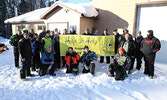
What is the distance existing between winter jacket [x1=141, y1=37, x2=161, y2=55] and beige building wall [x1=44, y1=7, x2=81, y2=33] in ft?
17.5

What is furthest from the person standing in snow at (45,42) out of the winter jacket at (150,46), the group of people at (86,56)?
the winter jacket at (150,46)

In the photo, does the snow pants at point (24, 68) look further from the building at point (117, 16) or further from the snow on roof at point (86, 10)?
the snow on roof at point (86, 10)

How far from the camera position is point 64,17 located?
976cm

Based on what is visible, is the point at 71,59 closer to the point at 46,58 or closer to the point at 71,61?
the point at 71,61

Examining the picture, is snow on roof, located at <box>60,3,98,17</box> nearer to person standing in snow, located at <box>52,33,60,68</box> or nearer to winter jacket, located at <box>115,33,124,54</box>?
person standing in snow, located at <box>52,33,60,68</box>

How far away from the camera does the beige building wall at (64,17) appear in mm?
9131

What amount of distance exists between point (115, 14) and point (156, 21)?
282 centimetres

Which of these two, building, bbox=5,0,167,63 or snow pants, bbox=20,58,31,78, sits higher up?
building, bbox=5,0,167,63

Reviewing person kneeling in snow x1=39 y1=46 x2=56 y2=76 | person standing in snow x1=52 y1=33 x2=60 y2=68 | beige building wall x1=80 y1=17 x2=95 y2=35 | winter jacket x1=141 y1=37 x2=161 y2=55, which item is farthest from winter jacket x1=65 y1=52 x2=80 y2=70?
beige building wall x1=80 y1=17 x2=95 y2=35

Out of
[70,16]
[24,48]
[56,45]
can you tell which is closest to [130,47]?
[56,45]

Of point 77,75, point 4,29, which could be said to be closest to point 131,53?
point 77,75

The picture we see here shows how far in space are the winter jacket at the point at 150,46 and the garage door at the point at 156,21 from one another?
4.11 meters

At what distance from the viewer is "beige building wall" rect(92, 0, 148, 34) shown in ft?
28.2

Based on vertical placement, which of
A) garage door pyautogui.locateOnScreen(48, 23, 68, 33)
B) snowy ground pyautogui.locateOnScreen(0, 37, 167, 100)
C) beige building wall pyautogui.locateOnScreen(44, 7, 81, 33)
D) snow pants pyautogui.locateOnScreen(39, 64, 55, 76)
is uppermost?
beige building wall pyautogui.locateOnScreen(44, 7, 81, 33)
